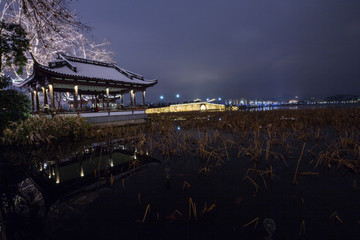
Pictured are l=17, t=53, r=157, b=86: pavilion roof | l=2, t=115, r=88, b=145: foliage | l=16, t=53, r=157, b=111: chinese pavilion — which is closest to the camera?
l=2, t=115, r=88, b=145: foliage

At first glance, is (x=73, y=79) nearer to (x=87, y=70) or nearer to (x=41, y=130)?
(x=87, y=70)

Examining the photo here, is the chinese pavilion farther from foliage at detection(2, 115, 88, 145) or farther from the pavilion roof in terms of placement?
foliage at detection(2, 115, 88, 145)

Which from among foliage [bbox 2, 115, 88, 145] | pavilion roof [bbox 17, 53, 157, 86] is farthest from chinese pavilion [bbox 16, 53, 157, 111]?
foliage [bbox 2, 115, 88, 145]

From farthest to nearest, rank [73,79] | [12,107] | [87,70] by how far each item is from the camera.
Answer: [87,70] < [73,79] < [12,107]

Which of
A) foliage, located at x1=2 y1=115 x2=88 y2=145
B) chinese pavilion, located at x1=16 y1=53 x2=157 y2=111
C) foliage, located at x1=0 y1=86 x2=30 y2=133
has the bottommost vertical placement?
foliage, located at x1=2 y1=115 x2=88 y2=145

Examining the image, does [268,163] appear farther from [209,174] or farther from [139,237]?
[139,237]

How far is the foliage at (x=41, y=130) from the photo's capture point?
6711 millimetres

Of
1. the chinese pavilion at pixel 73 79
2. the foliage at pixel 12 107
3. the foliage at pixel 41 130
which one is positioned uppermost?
the chinese pavilion at pixel 73 79

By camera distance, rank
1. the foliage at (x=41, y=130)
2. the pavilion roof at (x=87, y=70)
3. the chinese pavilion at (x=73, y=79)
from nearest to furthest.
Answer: the foliage at (x=41, y=130) < the chinese pavilion at (x=73, y=79) < the pavilion roof at (x=87, y=70)

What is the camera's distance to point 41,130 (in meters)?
7.25

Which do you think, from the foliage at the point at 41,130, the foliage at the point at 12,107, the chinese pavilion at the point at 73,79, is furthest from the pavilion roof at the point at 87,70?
the foliage at the point at 41,130

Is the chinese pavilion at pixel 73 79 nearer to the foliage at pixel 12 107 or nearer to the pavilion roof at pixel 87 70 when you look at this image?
the pavilion roof at pixel 87 70

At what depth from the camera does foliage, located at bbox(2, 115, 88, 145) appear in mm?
6711

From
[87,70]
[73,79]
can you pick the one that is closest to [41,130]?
[73,79]
